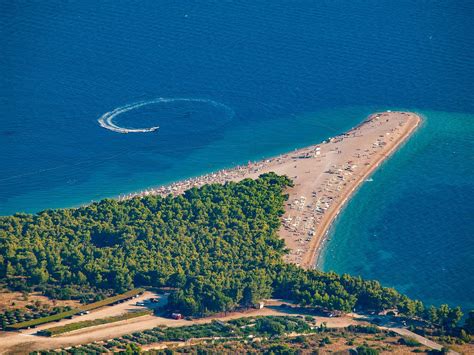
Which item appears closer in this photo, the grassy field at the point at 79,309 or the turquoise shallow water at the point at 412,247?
the grassy field at the point at 79,309

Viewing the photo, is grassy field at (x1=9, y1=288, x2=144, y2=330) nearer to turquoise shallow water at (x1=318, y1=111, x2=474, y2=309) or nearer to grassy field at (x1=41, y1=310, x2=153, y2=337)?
grassy field at (x1=41, y1=310, x2=153, y2=337)

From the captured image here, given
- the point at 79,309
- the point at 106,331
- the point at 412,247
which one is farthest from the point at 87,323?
the point at 412,247

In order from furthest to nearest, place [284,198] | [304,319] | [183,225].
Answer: [284,198]
[183,225]
[304,319]

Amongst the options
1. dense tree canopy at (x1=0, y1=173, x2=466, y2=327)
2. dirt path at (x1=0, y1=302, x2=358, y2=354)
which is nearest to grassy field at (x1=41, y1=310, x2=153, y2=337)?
dirt path at (x1=0, y1=302, x2=358, y2=354)

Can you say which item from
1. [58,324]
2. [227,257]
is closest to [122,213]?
[227,257]

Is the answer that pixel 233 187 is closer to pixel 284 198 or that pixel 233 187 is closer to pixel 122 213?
pixel 284 198

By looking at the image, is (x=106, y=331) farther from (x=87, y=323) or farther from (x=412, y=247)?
(x=412, y=247)

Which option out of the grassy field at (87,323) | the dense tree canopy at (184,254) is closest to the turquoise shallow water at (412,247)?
the dense tree canopy at (184,254)

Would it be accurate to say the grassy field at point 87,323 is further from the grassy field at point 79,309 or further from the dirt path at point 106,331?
the grassy field at point 79,309
